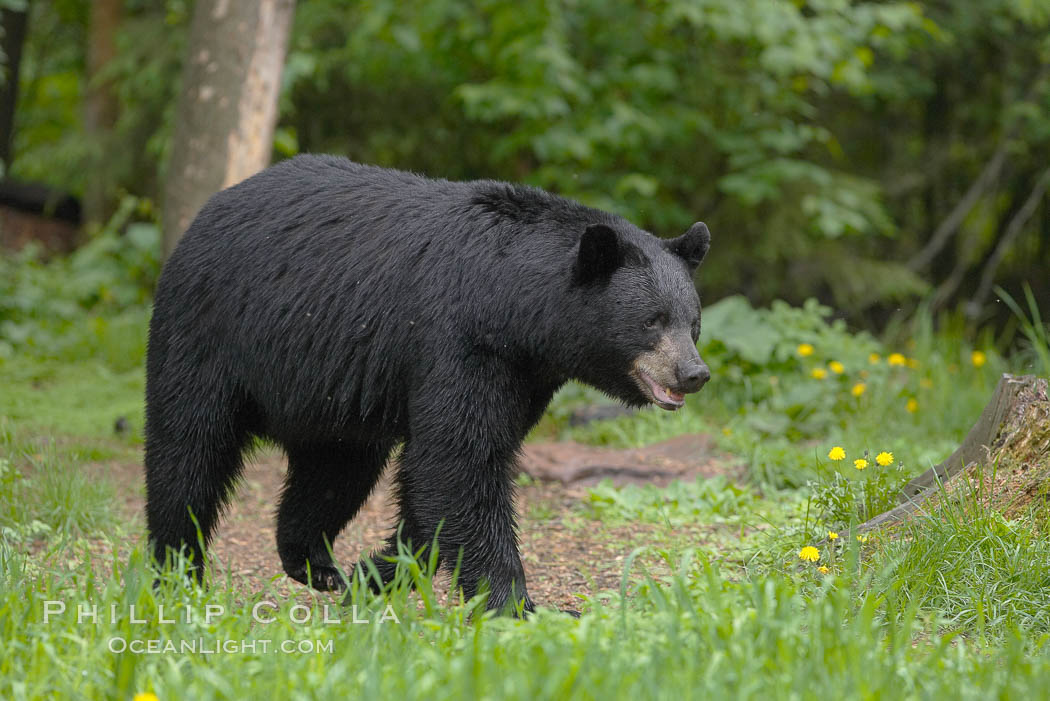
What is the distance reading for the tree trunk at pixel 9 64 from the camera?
13969 mm

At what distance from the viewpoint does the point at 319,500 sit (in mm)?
4734

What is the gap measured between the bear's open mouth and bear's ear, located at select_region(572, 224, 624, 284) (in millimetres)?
374

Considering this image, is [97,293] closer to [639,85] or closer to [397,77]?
[397,77]

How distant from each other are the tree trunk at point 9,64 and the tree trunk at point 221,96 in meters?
A: 7.59

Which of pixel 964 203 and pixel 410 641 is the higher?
pixel 410 641

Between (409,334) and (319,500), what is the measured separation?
3.79ft

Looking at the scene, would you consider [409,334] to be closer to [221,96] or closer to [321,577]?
[321,577]

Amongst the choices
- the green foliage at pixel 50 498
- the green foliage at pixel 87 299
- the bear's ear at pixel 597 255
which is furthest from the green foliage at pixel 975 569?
the green foliage at pixel 87 299

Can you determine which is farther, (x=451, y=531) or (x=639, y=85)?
(x=639, y=85)

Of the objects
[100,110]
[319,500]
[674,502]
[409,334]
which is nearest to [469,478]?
[409,334]

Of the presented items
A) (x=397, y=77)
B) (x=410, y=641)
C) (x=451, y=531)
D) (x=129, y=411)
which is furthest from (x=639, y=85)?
(x=410, y=641)

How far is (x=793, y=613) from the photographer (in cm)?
312

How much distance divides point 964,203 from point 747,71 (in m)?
3.47

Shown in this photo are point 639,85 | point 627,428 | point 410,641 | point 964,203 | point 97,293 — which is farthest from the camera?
point 964,203
